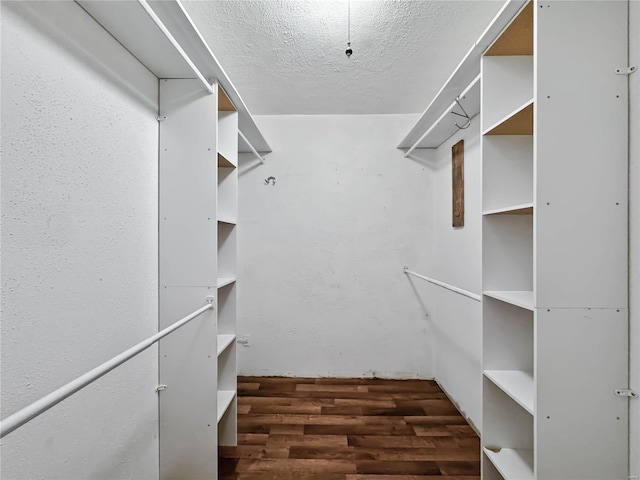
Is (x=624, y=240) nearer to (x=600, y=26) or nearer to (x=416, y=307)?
(x=600, y=26)

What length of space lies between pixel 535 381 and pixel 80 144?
1784 millimetres

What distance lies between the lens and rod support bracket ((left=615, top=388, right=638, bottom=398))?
1081 mm

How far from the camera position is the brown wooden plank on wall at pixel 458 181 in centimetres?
240

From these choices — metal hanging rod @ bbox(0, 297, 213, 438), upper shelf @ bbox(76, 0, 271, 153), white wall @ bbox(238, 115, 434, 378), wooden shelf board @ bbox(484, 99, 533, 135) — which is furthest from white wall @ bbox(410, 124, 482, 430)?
metal hanging rod @ bbox(0, 297, 213, 438)

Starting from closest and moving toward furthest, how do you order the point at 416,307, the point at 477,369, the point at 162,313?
the point at 162,313
the point at 477,369
the point at 416,307

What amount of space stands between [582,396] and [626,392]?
13 centimetres

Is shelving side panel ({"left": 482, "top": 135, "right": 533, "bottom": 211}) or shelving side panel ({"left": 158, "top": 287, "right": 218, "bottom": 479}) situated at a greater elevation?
shelving side panel ({"left": 482, "top": 135, "right": 533, "bottom": 211})

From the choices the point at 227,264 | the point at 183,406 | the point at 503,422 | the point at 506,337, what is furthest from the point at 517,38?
the point at 183,406

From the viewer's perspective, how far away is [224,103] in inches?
74.3

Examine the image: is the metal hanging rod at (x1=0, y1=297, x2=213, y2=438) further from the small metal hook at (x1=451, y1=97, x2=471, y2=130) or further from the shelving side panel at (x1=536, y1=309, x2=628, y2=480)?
the small metal hook at (x1=451, y1=97, x2=471, y2=130)

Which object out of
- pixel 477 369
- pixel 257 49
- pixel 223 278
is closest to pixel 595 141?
pixel 477 369

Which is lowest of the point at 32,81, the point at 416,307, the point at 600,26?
the point at 416,307

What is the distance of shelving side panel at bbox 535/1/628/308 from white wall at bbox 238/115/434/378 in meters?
1.83

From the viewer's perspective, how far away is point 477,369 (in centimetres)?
216
